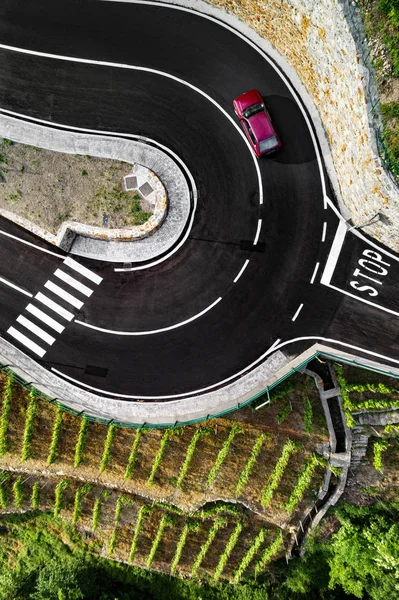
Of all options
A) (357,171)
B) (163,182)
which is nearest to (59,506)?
(163,182)

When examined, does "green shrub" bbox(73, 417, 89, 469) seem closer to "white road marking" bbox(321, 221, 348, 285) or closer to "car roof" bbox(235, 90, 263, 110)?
"white road marking" bbox(321, 221, 348, 285)

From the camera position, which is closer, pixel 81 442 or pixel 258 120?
pixel 258 120

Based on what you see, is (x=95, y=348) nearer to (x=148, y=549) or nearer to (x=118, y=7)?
(x=148, y=549)

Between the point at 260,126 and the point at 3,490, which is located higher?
the point at 260,126

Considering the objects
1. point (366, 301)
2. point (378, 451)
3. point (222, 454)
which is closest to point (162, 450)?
point (222, 454)

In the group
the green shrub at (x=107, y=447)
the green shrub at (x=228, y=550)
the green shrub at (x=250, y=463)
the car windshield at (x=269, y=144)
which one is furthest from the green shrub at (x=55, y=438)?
the car windshield at (x=269, y=144)

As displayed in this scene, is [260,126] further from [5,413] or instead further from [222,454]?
[5,413]

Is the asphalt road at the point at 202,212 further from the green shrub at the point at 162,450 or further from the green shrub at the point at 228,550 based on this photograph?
the green shrub at the point at 228,550
